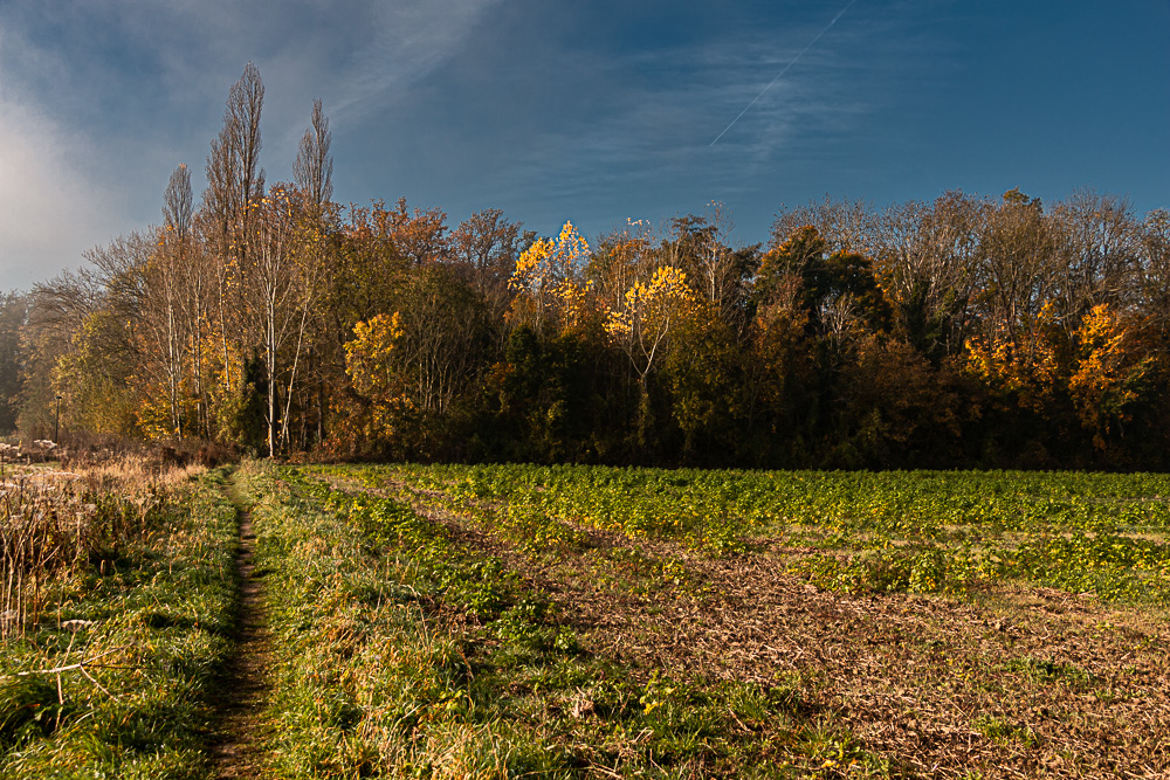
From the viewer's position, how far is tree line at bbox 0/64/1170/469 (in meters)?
33.3

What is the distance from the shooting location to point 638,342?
35.6 metres

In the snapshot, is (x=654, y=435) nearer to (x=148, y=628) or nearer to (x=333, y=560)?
(x=333, y=560)

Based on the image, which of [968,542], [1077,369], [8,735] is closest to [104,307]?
[8,735]

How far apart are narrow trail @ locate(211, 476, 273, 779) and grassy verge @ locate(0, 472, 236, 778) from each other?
137 millimetres

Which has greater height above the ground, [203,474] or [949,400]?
[949,400]

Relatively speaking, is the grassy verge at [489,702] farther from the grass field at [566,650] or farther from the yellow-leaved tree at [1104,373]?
the yellow-leaved tree at [1104,373]

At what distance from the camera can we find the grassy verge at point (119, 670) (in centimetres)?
400

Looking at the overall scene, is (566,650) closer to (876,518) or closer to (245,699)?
(245,699)

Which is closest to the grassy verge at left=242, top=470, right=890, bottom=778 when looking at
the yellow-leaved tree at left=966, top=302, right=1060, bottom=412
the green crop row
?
the green crop row

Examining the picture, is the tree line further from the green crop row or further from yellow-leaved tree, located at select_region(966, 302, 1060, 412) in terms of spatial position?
the green crop row

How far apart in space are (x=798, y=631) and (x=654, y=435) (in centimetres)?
2769

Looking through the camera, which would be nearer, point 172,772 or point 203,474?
point 172,772

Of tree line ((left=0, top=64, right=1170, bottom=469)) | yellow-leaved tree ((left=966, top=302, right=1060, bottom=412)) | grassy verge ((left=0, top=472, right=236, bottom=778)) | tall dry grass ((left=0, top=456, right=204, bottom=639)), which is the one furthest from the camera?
yellow-leaved tree ((left=966, top=302, right=1060, bottom=412))

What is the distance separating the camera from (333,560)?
846 centimetres
